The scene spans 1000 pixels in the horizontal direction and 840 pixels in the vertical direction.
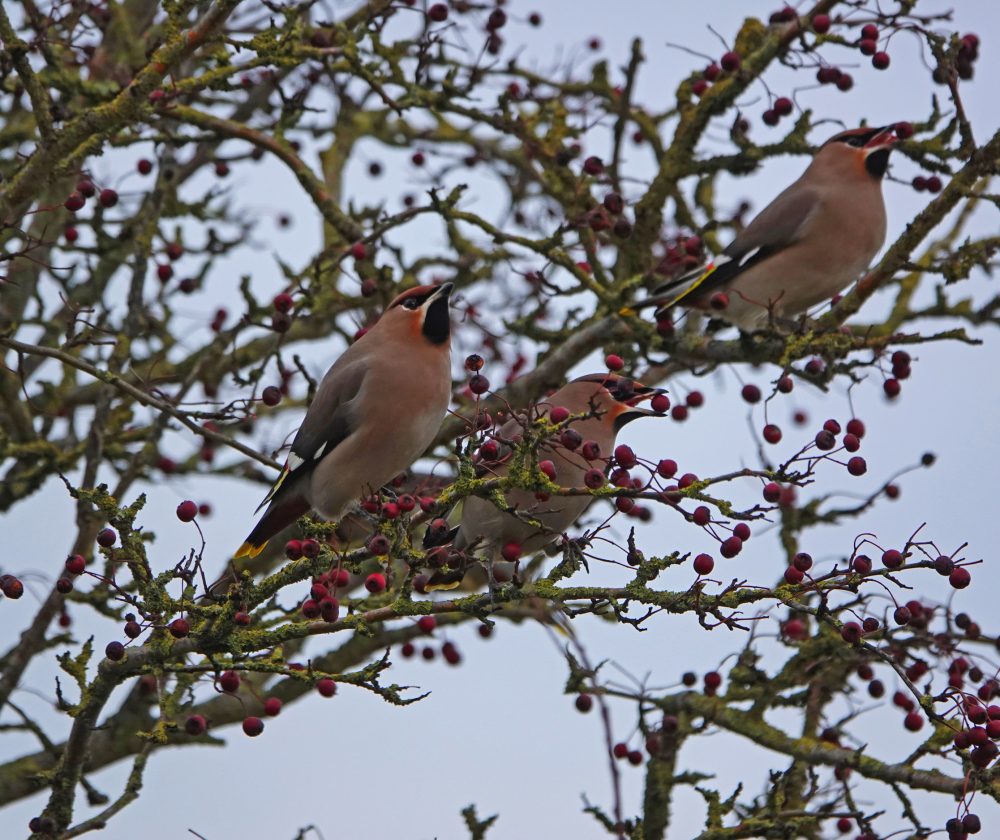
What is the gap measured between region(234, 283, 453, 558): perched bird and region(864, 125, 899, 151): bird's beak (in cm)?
217

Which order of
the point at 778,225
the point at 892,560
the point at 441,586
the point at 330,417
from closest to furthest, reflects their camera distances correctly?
the point at 892,560, the point at 441,586, the point at 330,417, the point at 778,225

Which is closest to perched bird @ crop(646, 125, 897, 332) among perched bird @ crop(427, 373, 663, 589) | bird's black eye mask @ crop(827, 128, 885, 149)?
bird's black eye mask @ crop(827, 128, 885, 149)

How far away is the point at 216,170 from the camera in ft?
22.7

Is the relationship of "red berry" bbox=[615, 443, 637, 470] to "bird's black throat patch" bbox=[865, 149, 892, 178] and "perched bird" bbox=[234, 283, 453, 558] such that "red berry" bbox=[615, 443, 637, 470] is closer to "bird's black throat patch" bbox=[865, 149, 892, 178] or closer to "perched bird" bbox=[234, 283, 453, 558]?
"perched bird" bbox=[234, 283, 453, 558]

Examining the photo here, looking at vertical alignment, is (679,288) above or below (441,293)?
above

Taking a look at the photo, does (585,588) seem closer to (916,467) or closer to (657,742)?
(657,742)

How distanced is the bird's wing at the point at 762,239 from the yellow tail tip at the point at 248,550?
1948 mm

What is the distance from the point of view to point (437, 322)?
507cm

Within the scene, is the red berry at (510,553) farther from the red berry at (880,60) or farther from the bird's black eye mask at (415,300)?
the red berry at (880,60)

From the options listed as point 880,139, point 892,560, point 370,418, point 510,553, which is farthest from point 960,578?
point 880,139

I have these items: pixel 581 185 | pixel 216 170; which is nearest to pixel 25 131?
pixel 216 170

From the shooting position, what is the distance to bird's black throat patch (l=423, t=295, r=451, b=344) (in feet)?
16.6

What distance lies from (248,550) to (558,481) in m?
1.06

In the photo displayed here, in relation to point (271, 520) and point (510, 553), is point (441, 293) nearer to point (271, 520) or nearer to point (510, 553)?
point (271, 520)
